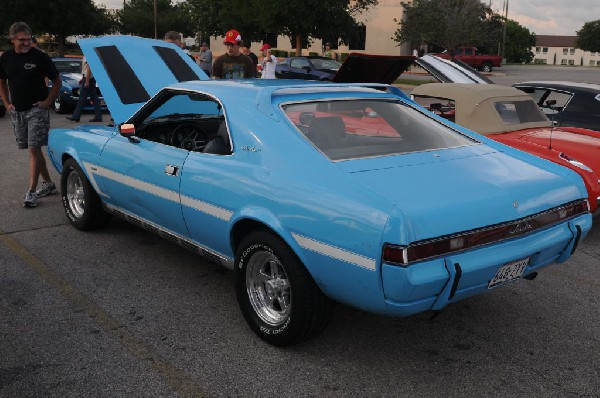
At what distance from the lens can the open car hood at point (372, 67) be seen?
20.7ft

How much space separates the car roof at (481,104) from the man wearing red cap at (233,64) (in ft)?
9.25

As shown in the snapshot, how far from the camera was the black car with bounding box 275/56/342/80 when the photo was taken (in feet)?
70.8

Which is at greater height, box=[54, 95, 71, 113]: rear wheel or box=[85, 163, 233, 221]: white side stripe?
box=[54, 95, 71, 113]: rear wheel

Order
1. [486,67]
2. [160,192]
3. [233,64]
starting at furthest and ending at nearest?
1. [486,67]
2. [233,64]
3. [160,192]

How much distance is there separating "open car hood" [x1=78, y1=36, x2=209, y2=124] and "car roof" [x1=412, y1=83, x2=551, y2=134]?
2.98 meters

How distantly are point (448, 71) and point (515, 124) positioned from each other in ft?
6.89

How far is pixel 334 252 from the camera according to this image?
2824 millimetres

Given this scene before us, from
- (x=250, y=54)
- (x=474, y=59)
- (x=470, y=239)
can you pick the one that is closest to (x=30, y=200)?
(x=470, y=239)

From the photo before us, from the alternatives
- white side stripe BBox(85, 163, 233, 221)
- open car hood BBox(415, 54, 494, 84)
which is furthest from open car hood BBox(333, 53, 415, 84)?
white side stripe BBox(85, 163, 233, 221)

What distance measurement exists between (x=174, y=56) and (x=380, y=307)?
14.8ft

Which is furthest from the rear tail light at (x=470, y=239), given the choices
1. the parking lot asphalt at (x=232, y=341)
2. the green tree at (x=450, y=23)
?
the green tree at (x=450, y=23)

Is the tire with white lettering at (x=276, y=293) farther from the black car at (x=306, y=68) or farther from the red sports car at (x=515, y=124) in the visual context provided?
the black car at (x=306, y=68)

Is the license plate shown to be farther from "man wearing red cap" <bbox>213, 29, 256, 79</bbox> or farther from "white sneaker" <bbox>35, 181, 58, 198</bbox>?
"man wearing red cap" <bbox>213, 29, 256, 79</bbox>

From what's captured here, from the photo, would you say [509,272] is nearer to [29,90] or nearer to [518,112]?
[518,112]
